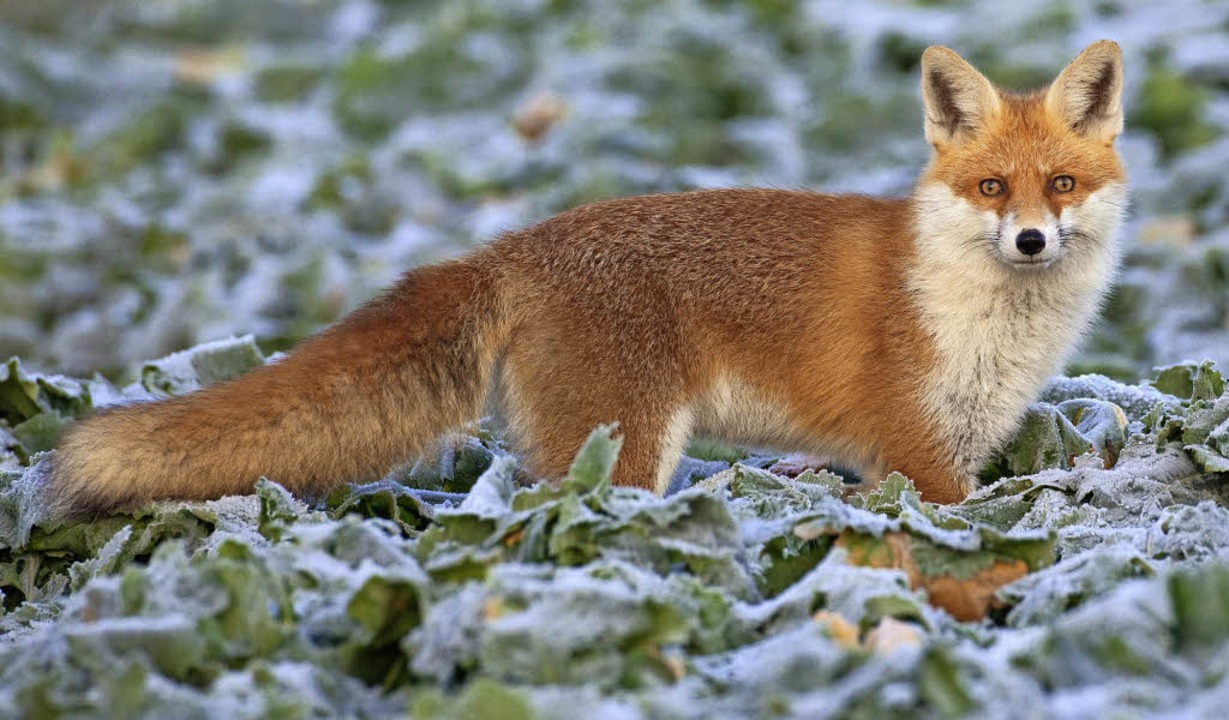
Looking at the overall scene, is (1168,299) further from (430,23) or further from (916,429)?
(430,23)

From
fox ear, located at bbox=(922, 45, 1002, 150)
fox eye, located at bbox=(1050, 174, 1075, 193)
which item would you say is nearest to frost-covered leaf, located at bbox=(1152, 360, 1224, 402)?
fox eye, located at bbox=(1050, 174, 1075, 193)

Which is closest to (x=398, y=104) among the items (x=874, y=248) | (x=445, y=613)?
(x=874, y=248)

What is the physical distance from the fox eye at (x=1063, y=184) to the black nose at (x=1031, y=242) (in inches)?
15.2

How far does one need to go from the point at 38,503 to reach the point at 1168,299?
781cm

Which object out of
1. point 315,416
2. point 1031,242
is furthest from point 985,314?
point 315,416

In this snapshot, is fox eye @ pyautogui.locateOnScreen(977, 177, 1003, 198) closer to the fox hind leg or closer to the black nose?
the black nose

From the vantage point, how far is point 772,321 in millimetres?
6215

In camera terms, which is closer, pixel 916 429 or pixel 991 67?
pixel 916 429

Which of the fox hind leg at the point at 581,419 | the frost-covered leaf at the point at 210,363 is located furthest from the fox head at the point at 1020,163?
the frost-covered leaf at the point at 210,363

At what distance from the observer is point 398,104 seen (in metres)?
16.1

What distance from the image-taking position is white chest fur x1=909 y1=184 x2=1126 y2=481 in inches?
242

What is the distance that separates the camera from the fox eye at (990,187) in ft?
20.0

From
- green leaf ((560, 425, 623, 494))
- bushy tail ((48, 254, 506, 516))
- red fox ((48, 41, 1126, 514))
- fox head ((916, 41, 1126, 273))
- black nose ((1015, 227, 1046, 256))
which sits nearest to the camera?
green leaf ((560, 425, 623, 494))

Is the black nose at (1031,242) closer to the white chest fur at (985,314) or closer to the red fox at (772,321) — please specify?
the red fox at (772,321)
